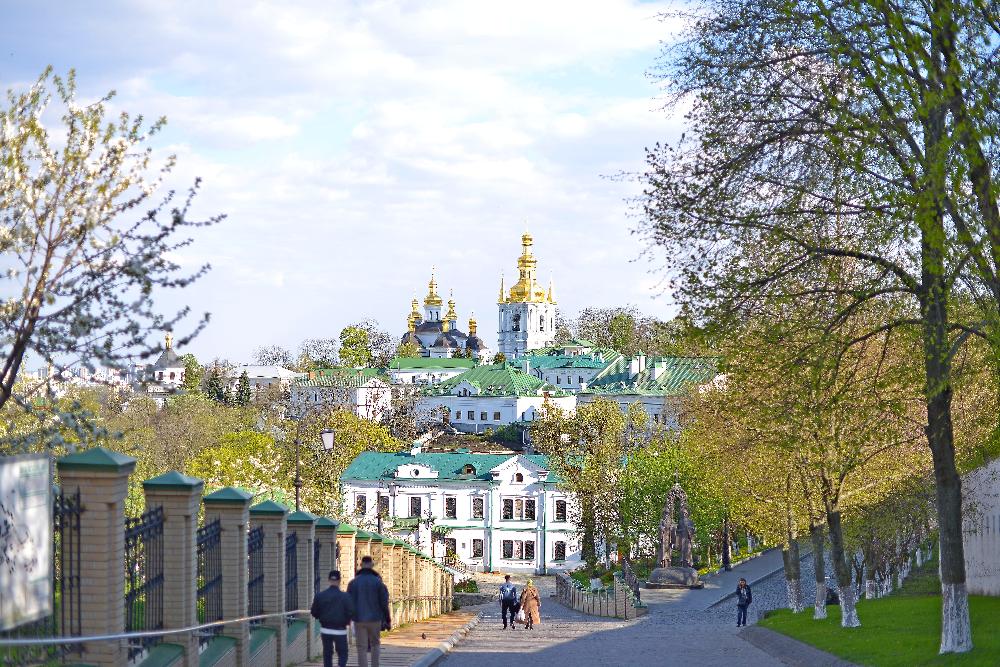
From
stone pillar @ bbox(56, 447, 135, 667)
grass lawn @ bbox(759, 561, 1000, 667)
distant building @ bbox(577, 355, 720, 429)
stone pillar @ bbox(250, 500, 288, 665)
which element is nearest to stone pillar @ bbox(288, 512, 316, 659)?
stone pillar @ bbox(250, 500, 288, 665)

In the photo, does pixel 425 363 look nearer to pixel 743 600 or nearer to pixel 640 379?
pixel 640 379

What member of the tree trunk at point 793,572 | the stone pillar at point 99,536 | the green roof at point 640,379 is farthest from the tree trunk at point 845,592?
the green roof at point 640,379

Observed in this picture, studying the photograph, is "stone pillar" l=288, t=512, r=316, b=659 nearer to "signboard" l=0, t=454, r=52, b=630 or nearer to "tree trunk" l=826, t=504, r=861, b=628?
"signboard" l=0, t=454, r=52, b=630

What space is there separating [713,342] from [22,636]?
1126cm

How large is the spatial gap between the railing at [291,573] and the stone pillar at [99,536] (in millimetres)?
7087

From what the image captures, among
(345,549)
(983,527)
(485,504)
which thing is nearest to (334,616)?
(345,549)

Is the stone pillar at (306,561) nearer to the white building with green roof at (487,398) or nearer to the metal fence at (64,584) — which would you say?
the metal fence at (64,584)

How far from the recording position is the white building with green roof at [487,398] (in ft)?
479

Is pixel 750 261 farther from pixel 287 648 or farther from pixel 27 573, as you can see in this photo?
pixel 27 573

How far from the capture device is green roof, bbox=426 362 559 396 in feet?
485

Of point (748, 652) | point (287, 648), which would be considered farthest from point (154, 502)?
point (748, 652)

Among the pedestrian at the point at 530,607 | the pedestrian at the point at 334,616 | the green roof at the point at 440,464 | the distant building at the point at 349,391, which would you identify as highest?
the distant building at the point at 349,391

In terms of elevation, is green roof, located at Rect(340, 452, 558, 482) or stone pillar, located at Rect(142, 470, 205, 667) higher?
green roof, located at Rect(340, 452, 558, 482)

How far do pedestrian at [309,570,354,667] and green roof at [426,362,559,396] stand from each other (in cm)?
13090
